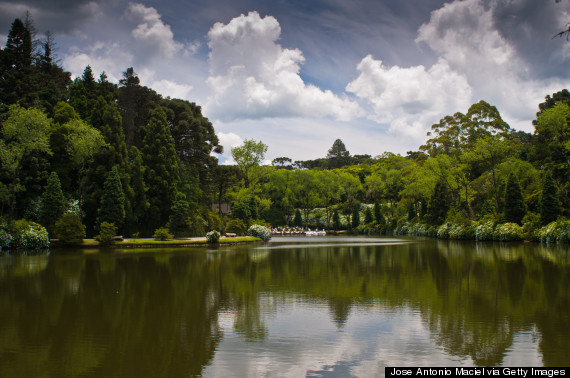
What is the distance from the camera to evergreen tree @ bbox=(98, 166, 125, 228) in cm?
3198

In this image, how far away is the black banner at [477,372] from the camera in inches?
188

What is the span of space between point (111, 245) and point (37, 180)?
26.8 feet

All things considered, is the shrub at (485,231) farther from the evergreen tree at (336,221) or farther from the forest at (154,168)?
the evergreen tree at (336,221)

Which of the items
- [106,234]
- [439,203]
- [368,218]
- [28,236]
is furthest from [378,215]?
[28,236]

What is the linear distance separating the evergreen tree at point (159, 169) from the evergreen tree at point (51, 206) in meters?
8.00

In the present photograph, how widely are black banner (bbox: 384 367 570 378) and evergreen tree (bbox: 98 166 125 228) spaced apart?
101ft

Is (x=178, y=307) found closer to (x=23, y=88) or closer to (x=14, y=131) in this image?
(x=14, y=131)

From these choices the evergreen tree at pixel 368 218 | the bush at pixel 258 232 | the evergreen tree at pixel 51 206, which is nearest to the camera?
the evergreen tree at pixel 51 206

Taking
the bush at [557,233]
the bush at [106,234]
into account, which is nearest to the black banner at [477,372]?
the bush at [557,233]

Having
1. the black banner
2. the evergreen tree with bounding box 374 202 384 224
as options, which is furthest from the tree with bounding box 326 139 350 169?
the black banner

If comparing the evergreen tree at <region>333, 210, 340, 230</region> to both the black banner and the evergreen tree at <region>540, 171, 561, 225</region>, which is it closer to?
the evergreen tree at <region>540, 171, 561, 225</region>

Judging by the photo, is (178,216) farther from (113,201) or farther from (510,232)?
(510,232)

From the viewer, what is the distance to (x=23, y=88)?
36.6 metres

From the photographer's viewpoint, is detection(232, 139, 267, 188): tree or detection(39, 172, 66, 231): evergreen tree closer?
detection(39, 172, 66, 231): evergreen tree
